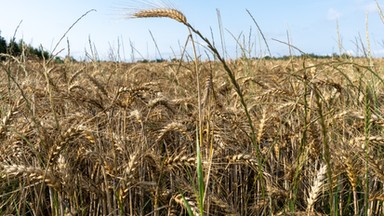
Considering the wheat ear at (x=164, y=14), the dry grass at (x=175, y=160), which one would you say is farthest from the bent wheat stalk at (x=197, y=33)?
the dry grass at (x=175, y=160)

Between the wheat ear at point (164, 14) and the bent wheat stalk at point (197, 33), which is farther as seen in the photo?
the wheat ear at point (164, 14)

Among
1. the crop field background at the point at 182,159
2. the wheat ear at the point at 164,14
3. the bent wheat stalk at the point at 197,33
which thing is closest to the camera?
the bent wheat stalk at the point at 197,33

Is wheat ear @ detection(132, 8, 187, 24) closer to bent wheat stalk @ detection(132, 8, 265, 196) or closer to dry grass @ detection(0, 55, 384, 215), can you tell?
bent wheat stalk @ detection(132, 8, 265, 196)

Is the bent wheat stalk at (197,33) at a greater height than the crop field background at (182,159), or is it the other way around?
the bent wheat stalk at (197,33)

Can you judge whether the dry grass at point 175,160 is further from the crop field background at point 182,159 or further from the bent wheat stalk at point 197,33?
the bent wheat stalk at point 197,33

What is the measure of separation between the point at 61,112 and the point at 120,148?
0.69 meters

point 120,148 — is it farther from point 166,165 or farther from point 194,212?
point 194,212

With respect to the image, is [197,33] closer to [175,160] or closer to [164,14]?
[164,14]


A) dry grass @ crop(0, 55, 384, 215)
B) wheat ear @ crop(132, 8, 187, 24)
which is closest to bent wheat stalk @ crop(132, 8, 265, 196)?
wheat ear @ crop(132, 8, 187, 24)

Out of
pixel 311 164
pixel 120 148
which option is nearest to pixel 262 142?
pixel 311 164

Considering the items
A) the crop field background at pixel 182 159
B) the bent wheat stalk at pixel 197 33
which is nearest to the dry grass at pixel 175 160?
the crop field background at pixel 182 159

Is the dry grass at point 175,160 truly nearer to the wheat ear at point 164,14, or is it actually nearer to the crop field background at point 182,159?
the crop field background at point 182,159

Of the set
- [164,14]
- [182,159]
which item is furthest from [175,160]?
[164,14]

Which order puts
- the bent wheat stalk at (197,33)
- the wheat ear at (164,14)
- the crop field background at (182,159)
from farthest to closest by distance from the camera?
the crop field background at (182,159) < the wheat ear at (164,14) < the bent wheat stalk at (197,33)
